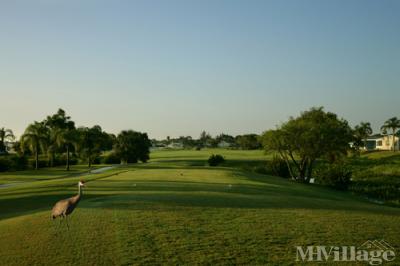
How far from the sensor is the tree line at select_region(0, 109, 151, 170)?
263ft

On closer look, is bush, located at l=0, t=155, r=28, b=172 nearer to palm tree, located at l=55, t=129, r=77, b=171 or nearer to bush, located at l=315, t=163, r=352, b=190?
palm tree, located at l=55, t=129, r=77, b=171

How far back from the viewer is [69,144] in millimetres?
89062

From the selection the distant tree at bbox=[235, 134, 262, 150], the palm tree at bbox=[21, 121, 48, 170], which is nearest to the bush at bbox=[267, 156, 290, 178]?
the palm tree at bbox=[21, 121, 48, 170]

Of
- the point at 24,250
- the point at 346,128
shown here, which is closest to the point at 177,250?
the point at 24,250

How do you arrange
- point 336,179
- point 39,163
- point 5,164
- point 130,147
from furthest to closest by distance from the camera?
point 130,147 → point 39,163 → point 5,164 → point 336,179

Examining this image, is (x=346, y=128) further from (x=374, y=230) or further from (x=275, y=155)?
(x=374, y=230)

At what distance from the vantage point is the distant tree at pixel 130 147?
96188mm

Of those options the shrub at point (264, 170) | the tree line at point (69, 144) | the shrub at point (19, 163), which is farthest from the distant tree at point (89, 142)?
the shrub at point (264, 170)

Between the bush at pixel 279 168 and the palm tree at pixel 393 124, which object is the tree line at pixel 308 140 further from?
the palm tree at pixel 393 124

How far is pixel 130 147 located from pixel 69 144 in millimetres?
13914

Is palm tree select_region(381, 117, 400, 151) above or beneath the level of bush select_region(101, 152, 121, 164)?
above

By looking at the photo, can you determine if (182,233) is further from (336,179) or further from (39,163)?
(39,163)

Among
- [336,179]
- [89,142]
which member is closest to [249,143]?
[89,142]

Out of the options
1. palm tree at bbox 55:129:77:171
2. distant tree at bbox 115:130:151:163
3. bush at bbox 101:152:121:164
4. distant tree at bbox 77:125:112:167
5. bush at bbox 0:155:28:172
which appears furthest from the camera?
bush at bbox 101:152:121:164
